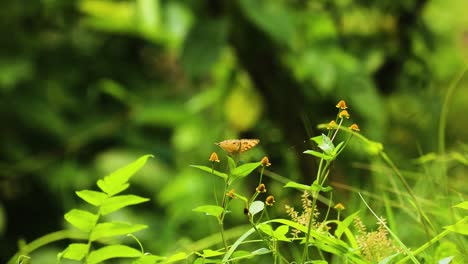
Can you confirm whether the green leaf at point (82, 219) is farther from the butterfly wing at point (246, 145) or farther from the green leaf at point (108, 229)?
the butterfly wing at point (246, 145)

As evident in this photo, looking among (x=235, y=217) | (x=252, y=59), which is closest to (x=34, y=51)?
(x=235, y=217)

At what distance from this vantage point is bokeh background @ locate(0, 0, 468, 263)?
175cm

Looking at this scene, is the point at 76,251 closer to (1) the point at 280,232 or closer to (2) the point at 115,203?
(2) the point at 115,203

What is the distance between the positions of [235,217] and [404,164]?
0.84 meters

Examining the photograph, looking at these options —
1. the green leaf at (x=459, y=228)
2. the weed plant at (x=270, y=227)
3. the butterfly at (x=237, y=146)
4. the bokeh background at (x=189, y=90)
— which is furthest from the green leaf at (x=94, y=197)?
the bokeh background at (x=189, y=90)

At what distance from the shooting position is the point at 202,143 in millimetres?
2236

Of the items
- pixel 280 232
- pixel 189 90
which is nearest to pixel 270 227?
pixel 280 232

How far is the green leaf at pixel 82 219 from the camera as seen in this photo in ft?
2.14

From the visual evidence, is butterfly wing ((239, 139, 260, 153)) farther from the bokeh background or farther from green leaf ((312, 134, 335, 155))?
the bokeh background

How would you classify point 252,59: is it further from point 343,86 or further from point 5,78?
point 5,78

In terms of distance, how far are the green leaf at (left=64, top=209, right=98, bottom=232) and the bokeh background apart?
554 mm

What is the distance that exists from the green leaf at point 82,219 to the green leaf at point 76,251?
0.07 ft

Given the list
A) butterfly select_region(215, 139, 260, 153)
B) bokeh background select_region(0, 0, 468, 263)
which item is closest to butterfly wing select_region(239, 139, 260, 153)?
butterfly select_region(215, 139, 260, 153)

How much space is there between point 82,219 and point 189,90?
2.14 m
